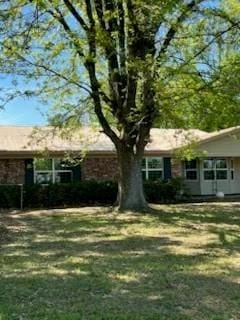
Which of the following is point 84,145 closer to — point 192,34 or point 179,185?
point 179,185

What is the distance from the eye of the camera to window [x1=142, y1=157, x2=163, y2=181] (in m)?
28.5

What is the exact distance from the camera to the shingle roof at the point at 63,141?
2319cm

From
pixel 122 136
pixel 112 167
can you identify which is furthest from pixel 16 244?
pixel 112 167

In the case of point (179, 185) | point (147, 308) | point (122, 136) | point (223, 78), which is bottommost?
point (147, 308)

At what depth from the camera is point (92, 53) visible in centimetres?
1745

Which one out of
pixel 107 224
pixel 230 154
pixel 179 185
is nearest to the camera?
pixel 107 224

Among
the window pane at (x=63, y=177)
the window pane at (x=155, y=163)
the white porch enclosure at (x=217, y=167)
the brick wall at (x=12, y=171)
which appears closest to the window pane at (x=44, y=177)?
the window pane at (x=63, y=177)

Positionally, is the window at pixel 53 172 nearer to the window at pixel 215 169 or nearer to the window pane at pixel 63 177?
the window pane at pixel 63 177

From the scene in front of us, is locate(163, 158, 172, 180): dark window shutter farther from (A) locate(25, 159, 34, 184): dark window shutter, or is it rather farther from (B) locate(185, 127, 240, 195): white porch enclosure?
(A) locate(25, 159, 34, 184): dark window shutter

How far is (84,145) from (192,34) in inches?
363

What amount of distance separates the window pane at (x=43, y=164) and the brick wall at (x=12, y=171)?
29.7 inches

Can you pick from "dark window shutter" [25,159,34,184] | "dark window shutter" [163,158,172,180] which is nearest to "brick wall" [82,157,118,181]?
"dark window shutter" [25,159,34,184]

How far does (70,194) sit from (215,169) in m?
10.6

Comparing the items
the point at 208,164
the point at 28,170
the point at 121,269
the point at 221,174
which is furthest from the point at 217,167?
the point at 121,269
